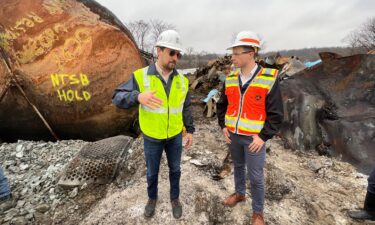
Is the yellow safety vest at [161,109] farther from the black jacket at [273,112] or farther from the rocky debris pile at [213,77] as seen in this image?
the rocky debris pile at [213,77]

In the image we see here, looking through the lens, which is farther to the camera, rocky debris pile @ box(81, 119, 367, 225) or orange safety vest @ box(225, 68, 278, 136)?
rocky debris pile @ box(81, 119, 367, 225)

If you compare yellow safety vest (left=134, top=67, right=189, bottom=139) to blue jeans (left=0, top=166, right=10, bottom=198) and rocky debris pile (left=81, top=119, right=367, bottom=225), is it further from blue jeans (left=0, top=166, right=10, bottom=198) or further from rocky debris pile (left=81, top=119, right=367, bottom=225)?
blue jeans (left=0, top=166, right=10, bottom=198)

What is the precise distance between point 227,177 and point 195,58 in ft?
123

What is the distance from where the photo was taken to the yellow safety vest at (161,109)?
2404 mm

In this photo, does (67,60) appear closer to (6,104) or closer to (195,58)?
(6,104)

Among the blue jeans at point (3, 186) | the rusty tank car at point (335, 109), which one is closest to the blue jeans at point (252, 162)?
the rusty tank car at point (335, 109)

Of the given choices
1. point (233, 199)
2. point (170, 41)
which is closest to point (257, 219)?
point (233, 199)

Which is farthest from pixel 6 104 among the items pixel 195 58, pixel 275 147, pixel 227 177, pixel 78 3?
pixel 195 58

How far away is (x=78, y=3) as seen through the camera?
4.13m

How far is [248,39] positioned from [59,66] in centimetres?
286

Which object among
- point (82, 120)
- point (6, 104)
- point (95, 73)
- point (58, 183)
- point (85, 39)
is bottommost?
point (58, 183)

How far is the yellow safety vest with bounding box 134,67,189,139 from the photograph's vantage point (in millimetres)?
2404

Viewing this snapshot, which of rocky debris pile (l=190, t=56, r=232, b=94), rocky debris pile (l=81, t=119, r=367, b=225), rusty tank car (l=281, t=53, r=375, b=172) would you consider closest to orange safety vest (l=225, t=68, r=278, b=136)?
rocky debris pile (l=81, t=119, r=367, b=225)

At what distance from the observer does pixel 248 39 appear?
2.32 m
